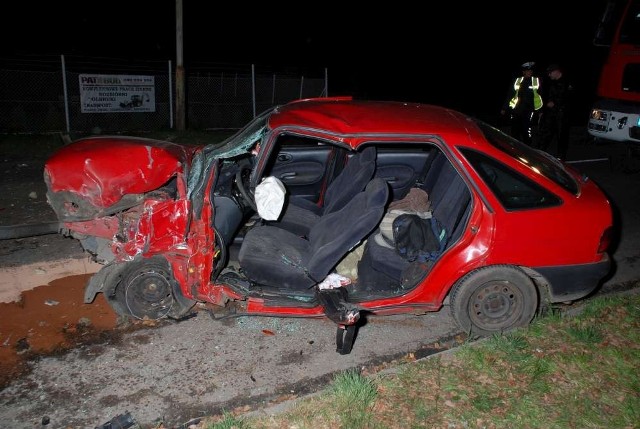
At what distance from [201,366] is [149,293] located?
765 mm

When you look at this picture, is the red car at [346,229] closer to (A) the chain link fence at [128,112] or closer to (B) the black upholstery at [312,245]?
(B) the black upholstery at [312,245]

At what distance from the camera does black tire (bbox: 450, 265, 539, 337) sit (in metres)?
3.72

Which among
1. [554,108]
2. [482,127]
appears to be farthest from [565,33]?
[482,127]

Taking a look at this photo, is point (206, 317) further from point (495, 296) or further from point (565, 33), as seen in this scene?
point (565, 33)

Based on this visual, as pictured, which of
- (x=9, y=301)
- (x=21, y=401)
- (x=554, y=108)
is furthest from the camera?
(x=554, y=108)

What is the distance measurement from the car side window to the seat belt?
1.37m

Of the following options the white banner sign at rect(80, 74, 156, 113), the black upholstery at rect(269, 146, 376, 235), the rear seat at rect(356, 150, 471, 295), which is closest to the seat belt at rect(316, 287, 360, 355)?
the rear seat at rect(356, 150, 471, 295)

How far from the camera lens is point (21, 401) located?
Answer: 3137mm

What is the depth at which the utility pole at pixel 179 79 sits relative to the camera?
1160 centimetres

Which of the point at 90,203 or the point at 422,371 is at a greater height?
the point at 90,203

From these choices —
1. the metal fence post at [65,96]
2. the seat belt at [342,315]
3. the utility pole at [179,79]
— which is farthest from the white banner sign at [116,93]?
the seat belt at [342,315]

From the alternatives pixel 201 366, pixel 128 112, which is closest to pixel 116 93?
pixel 128 112

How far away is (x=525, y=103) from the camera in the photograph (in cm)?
950

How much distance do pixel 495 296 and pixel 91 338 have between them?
3226mm
